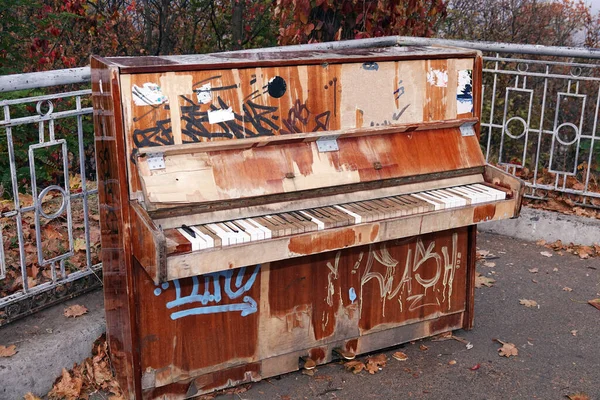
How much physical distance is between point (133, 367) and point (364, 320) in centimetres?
137

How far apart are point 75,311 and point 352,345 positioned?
1.58m

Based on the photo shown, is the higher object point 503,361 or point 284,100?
point 284,100

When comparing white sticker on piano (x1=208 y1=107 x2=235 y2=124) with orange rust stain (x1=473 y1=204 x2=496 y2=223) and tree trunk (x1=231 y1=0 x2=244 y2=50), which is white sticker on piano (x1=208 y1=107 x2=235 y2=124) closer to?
orange rust stain (x1=473 y1=204 x2=496 y2=223)

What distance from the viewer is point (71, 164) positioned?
7.14 meters


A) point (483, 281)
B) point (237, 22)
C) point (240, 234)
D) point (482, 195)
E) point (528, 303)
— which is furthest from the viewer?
point (237, 22)

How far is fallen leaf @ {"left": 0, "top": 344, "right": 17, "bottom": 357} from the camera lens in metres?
3.54

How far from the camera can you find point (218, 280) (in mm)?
3631

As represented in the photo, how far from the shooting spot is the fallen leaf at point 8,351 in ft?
11.6

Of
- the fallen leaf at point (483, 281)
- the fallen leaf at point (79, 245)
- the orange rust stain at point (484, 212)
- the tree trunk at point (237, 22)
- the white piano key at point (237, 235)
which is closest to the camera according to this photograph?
the white piano key at point (237, 235)

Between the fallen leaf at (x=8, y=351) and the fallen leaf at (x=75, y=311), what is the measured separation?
0.41m

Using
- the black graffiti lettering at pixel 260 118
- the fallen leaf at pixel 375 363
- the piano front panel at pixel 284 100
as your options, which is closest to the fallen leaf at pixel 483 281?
the fallen leaf at pixel 375 363

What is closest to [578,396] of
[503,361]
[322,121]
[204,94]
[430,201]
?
[503,361]

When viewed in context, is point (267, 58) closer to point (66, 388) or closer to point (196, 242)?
point (196, 242)

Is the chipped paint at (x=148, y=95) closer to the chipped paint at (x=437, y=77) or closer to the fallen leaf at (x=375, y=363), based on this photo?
the chipped paint at (x=437, y=77)
